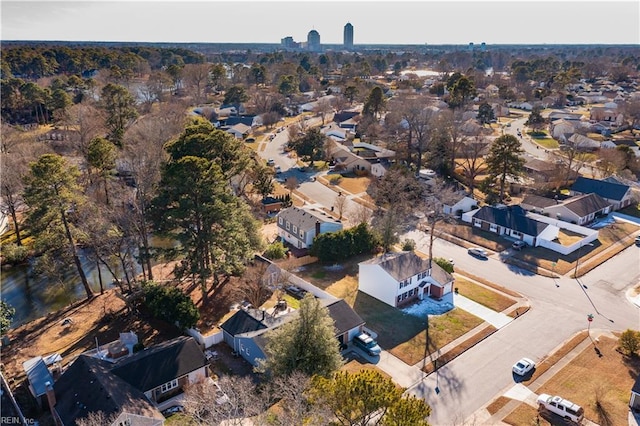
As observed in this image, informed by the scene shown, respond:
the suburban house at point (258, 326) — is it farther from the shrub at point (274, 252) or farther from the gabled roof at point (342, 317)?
the shrub at point (274, 252)

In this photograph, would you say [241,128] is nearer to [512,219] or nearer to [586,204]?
[512,219]

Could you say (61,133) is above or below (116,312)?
Answer: above

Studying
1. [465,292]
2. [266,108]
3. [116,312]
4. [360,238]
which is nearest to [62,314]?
[116,312]

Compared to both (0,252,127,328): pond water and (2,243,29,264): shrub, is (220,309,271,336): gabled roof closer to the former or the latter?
(0,252,127,328): pond water

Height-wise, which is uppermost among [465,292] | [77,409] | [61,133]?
[61,133]

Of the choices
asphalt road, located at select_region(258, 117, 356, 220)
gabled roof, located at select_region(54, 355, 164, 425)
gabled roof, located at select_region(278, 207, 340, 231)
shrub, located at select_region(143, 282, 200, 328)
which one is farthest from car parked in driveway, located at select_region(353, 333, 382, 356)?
asphalt road, located at select_region(258, 117, 356, 220)

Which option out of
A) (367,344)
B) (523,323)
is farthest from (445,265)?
(367,344)

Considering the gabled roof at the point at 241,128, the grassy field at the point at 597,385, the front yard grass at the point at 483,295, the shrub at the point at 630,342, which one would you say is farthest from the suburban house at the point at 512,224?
the gabled roof at the point at 241,128

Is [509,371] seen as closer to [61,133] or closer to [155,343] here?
[155,343]
